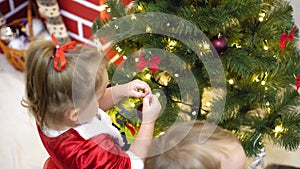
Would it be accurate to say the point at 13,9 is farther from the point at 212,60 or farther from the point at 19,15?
the point at 212,60

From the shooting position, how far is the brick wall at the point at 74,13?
2.04 m

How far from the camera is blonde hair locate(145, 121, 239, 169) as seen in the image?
1019 mm

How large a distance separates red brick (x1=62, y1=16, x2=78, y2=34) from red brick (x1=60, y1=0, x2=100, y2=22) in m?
0.05

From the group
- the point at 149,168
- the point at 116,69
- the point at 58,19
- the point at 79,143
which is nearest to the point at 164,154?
the point at 149,168

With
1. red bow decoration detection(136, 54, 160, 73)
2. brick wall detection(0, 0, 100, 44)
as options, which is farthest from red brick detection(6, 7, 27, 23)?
red bow decoration detection(136, 54, 160, 73)

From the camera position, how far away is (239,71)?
1.23 metres

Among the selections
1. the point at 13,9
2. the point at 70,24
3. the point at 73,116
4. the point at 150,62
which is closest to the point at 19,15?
the point at 13,9

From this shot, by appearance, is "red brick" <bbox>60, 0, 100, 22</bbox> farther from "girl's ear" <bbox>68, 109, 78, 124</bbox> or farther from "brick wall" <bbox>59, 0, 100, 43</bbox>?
"girl's ear" <bbox>68, 109, 78, 124</bbox>

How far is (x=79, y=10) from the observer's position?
6.86 feet

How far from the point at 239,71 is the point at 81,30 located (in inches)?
43.4

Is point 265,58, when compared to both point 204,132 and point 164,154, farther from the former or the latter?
point 164,154

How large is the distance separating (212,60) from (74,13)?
1.06m

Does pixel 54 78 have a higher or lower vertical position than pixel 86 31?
higher

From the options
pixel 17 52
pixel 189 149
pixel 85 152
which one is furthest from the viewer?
pixel 17 52
